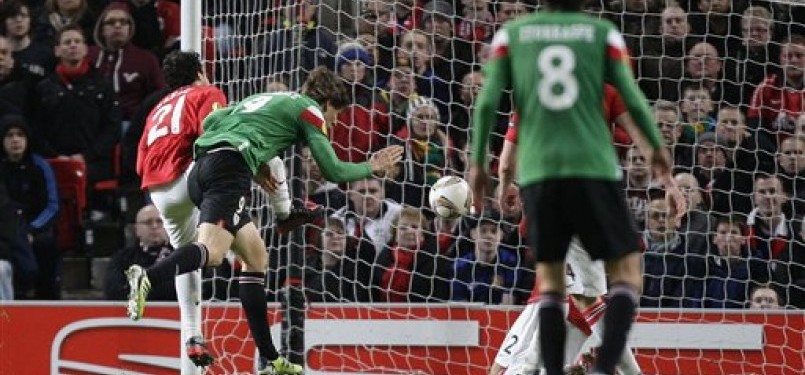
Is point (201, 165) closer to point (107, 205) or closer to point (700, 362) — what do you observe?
point (700, 362)

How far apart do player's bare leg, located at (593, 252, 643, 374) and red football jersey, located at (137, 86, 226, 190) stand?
12.7 ft

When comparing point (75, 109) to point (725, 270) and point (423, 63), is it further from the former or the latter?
point (725, 270)

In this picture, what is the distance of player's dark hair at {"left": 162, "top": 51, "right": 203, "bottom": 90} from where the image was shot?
410 inches

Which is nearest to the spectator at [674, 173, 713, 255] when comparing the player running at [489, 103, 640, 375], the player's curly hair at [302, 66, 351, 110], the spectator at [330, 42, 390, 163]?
the spectator at [330, 42, 390, 163]

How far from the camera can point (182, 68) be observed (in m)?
10.4

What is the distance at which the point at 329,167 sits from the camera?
954 centimetres

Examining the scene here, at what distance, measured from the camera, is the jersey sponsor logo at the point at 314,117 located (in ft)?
31.5

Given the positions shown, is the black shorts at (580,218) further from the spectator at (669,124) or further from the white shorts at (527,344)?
the spectator at (669,124)

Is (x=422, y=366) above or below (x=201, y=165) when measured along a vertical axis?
below

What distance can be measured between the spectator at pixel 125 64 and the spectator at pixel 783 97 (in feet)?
15.7

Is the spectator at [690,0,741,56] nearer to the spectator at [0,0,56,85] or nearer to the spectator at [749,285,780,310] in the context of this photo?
the spectator at [749,285,780,310]

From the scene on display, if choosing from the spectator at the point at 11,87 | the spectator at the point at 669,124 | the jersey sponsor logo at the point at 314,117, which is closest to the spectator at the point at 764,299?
the spectator at the point at 669,124

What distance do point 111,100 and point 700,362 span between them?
5.32 m

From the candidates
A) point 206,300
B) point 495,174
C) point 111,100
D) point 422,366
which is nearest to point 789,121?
point 495,174
